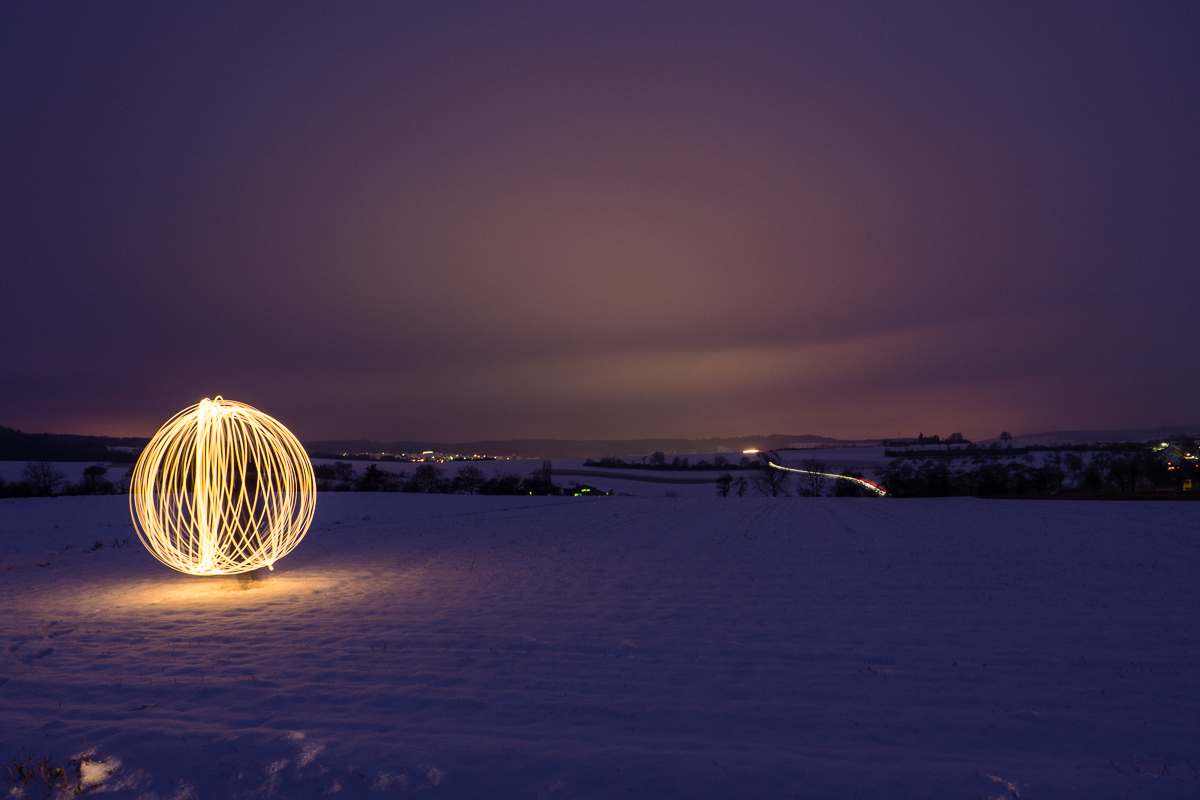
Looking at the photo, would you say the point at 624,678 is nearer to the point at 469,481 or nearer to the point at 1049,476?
the point at 1049,476

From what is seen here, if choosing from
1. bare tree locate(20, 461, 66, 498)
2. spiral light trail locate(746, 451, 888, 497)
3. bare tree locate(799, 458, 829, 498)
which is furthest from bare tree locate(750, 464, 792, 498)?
bare tree locate(20, 461, 66, 498)

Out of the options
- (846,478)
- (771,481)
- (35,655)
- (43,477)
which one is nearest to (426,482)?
(43,477)

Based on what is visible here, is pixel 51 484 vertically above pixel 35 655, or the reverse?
pixel 51 484

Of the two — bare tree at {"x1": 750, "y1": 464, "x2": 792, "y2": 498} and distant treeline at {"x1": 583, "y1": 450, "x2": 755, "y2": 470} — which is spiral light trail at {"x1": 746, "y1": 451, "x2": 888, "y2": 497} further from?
distant treeline at {"x1": 583, "y1": 450, "x2": 755, "y2": 470}

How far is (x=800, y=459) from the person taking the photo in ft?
275

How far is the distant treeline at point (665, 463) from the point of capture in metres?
86.1

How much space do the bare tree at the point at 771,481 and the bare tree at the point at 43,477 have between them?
5452 centimetres

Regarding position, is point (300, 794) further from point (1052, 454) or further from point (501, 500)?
point (1052, 454)

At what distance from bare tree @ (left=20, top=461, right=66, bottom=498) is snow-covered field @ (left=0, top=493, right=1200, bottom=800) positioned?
3192 centimetres

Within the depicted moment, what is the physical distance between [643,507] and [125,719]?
28172mm

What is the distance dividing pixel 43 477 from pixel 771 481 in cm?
5940

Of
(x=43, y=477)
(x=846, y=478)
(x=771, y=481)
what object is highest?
(x=43, y=477)

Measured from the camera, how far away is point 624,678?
6.34 m

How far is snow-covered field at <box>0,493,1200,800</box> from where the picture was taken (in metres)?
4.39
